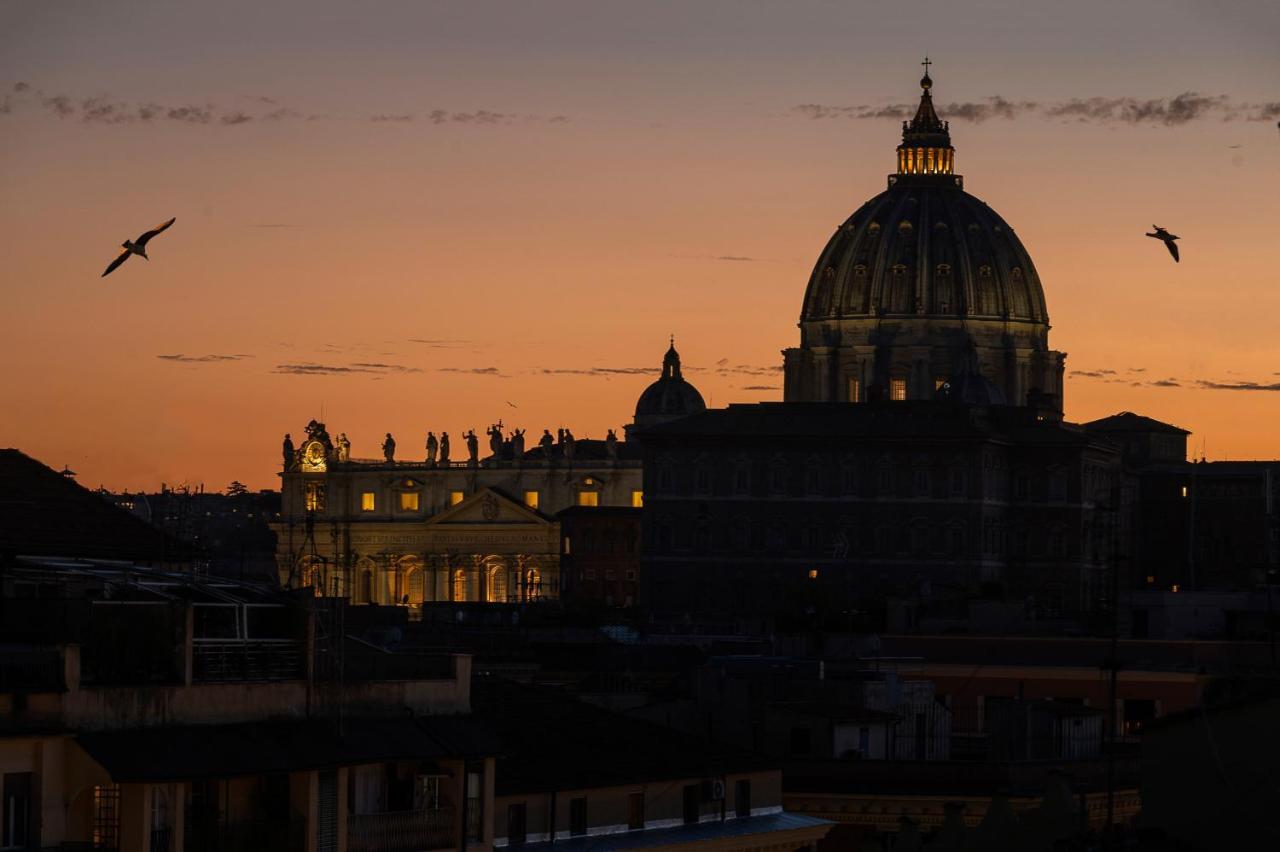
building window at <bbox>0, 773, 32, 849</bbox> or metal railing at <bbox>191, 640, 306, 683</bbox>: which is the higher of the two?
metal railing at <bbox>191, 640, 306, 683</bbox>

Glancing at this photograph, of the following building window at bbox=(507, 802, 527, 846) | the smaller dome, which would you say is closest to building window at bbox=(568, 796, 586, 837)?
building window at bbox=(507, 802, 527, 846)

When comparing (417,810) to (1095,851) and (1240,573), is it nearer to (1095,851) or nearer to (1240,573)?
(1095,851)

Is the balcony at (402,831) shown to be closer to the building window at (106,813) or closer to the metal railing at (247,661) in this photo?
the metal railing at (247,661)

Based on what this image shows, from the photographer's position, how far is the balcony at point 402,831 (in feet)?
86.9

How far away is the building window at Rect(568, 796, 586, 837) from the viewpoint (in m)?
32.8

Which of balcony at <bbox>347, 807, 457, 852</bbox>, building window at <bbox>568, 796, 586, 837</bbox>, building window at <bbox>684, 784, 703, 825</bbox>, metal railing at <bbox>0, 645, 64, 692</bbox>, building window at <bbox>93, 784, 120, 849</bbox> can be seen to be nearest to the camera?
metal railing at <bbox>0, 645, 64, 692</bbox>

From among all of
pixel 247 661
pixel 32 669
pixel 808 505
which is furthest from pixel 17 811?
pixel 808 505

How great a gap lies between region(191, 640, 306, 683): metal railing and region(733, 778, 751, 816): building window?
984cm

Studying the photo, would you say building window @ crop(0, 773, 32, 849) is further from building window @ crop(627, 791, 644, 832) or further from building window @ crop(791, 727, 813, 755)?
building window @ crop(791, 727, 813, 755)

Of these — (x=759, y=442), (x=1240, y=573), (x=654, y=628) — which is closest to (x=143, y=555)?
(x=654, y=628)

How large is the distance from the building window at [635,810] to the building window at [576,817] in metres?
0.92

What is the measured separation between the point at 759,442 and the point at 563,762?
126676mm

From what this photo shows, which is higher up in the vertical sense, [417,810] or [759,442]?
[759,442]

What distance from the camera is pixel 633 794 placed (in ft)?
112
